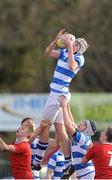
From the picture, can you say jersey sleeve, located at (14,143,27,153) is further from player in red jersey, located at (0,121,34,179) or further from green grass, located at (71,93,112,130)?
green grass, located at (71,93,112,130)

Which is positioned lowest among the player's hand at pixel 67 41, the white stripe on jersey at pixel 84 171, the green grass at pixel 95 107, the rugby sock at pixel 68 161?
the green grass at pixel 95 107

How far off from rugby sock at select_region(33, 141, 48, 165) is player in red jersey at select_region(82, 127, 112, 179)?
53.8 inches

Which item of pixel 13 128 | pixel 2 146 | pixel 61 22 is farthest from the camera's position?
pixel 61 22

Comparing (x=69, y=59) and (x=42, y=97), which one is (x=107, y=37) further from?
(x=69, y=59)

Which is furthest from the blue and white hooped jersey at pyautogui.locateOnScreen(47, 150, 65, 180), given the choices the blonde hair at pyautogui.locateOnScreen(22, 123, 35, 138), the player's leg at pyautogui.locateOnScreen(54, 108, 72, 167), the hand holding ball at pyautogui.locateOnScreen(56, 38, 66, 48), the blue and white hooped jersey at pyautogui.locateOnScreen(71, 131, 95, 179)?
the hand holding ball at pyautogui.locateOnScreen(56, 38, 66, 48)

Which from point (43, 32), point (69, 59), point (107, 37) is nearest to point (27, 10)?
point (43, 32)

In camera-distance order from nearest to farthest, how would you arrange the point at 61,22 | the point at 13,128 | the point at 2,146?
1. the point at 2,146
2. the point at 13,128
3. the point at 61,22

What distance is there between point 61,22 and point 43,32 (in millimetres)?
1283

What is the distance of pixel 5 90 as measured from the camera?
35250 mm

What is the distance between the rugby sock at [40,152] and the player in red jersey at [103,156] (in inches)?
53.8

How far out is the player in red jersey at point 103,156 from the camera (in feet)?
43.0

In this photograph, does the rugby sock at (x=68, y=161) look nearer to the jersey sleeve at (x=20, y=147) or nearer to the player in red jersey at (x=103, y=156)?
the player in red jersey at (x=103, y=156)

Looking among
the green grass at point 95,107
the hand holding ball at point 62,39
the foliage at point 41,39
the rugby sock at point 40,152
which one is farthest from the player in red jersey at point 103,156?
the foliage at point 41,39

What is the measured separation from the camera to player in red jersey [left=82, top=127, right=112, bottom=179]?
43.0ft
